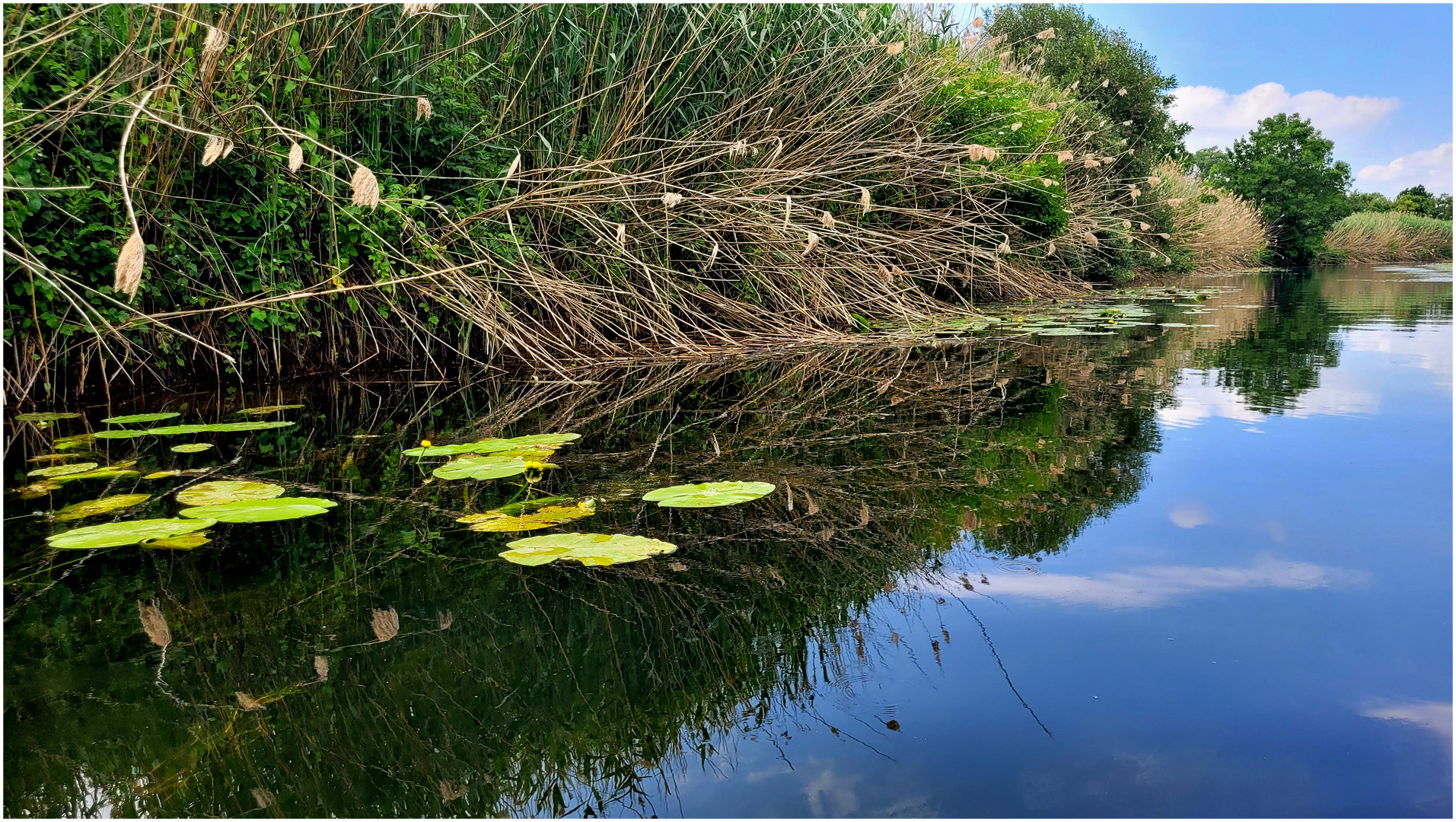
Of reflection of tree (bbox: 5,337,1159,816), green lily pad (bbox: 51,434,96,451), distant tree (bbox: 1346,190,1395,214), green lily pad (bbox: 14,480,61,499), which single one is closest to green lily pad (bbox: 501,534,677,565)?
reflection of tree (bbox: 5,337,1159,816)

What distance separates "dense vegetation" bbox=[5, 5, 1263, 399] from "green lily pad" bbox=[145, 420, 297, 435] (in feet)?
0.76

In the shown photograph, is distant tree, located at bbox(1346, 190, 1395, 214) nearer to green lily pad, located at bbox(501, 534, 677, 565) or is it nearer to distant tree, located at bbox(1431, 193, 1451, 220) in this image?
distant tree, located at bbox(1431, 193, 1451, 220)

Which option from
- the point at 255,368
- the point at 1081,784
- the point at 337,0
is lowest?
the point at 1081,784

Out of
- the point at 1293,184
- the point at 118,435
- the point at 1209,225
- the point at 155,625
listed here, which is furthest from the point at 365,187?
the point at 1293,184

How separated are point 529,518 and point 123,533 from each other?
2.36 feet

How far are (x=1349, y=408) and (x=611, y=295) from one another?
3068 millimetres

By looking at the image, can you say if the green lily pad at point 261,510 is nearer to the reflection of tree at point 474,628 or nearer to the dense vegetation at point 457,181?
the reflection of tree at point 474,628

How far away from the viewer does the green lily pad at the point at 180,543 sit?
5.49 feet

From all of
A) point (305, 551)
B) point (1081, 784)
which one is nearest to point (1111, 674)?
point (1081, 784)

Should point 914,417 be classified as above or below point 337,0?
below

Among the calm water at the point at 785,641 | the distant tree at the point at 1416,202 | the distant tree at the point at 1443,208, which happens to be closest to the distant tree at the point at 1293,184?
the distant tree at the point at 1443,208

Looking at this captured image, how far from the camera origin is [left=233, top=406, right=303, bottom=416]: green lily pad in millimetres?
3031

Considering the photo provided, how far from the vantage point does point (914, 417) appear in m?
2.99

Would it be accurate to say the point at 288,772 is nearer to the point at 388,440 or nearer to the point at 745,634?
the point at 745,634
